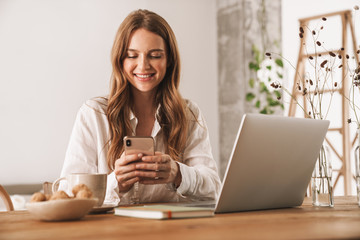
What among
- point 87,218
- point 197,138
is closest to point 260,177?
point 87,218

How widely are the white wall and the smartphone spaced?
265 cm

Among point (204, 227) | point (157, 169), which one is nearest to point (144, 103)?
point (157, 169)

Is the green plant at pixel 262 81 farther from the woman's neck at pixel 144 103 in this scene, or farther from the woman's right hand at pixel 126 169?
the woman's right hand at pixel 126 169

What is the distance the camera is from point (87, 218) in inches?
44.6

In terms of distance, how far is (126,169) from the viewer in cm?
151

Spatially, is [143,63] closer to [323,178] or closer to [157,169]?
[157,169]

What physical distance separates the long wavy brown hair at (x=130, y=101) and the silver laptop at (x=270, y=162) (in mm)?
806

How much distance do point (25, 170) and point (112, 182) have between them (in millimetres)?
2551

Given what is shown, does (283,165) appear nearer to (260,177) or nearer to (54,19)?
(260,177)

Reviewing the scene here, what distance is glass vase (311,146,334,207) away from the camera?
138 cm

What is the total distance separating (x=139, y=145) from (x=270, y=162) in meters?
0.46

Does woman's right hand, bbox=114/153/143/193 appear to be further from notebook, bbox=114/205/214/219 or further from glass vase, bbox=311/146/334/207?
glass vase, bbox=311/146/334/207

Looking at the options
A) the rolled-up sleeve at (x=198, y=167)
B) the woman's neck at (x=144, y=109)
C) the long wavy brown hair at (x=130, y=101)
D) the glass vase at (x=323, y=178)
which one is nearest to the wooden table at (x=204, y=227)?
the glass vase at (x=323, y=178)

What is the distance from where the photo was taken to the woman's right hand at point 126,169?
4.85 feet
